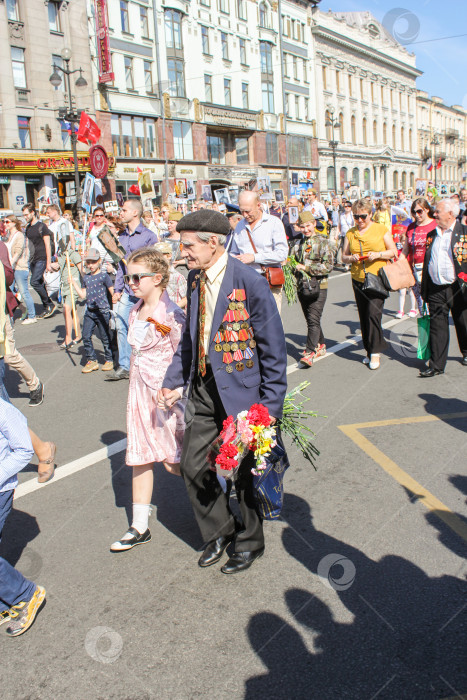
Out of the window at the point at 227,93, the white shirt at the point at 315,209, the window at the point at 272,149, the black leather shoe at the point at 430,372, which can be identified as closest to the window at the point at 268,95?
the window at the point at 272,149

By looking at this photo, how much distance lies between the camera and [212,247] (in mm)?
3234

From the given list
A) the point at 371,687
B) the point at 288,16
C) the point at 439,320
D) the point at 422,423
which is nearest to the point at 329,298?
the point at 439,320

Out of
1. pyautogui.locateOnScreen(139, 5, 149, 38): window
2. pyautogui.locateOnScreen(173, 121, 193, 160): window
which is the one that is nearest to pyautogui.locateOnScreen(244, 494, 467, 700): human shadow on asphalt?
pyautogui.locateOnScreen(173, 121, 193, 160): window

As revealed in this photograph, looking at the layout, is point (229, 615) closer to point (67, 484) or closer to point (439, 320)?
point (67, 484)

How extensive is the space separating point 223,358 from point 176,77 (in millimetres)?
43638

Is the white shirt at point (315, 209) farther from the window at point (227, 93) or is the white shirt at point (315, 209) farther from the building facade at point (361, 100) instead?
the building facade at point (361, 100)

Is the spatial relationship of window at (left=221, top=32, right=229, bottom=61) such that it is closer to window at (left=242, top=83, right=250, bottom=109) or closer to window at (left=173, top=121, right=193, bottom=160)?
window at (left=242, top=83, right=250, bottom=109)

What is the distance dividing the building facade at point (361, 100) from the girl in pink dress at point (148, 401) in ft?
176

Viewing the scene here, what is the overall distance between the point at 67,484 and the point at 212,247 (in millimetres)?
2411

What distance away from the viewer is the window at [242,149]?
5022 cm

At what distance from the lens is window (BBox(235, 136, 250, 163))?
1977 inches

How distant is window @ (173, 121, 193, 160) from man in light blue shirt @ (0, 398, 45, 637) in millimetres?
41730

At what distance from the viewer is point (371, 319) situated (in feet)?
24.6

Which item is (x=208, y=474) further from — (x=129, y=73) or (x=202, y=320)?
(x=129, y=73)
